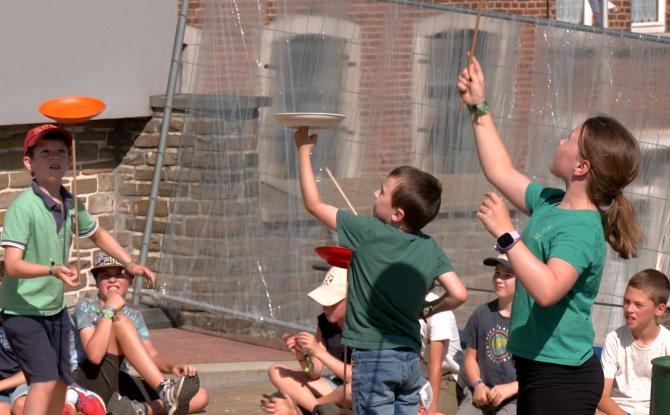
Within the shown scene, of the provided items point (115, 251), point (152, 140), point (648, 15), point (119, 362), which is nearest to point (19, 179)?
point (152, 140)

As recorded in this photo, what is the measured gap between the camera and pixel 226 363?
8875 mm

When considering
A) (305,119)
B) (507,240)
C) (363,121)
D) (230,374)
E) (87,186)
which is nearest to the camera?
(507,240)

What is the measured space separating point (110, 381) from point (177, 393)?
14.5 inches

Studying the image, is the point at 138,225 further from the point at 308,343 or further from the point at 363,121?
the point at 308,343

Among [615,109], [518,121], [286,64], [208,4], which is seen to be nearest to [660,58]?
[615,109]

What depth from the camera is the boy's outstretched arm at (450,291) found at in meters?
5.20

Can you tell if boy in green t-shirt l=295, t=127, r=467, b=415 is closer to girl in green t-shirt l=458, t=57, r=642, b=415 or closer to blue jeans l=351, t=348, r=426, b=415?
blue jeans l=351, t=348, r=426, b=415

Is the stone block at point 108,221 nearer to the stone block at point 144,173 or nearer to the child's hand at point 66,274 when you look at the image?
the stone block at point 144,173

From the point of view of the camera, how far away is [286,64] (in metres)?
9.53

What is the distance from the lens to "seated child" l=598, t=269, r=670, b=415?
241 inches

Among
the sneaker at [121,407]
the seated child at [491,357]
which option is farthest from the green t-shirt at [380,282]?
the sneaker at [121,407]

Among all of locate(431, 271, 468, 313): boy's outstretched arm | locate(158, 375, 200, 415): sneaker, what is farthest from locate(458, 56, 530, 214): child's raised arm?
locate(158, 375, 200, 415): sneaker

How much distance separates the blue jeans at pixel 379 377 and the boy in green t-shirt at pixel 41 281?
3.95ft

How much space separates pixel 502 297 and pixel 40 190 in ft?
7.73
